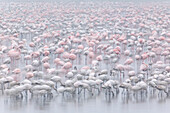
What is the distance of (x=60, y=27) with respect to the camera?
4122cm

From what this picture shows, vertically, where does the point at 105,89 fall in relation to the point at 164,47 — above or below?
below

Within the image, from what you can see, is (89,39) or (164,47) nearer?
(164,47)

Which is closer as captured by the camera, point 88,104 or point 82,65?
point 88,104

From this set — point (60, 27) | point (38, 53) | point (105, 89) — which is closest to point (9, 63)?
point (38, 53)

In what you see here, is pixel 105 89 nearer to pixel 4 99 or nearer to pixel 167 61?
pixel 4 99

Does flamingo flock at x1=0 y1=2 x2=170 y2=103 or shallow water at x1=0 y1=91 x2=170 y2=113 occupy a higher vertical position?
flamingo flock at x1=0 y1=2 x2=170 y2=103

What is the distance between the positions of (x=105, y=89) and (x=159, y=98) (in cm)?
244

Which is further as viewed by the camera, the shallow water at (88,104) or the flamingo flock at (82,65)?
the flamingo flock at (82,65)

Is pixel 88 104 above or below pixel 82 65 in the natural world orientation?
below

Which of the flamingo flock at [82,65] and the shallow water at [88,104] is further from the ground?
the flamingo flock at [82,65]

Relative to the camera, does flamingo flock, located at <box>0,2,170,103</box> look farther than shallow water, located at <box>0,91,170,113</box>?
Yes

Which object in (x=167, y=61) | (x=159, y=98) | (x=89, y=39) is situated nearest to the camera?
(x=159, y=98)

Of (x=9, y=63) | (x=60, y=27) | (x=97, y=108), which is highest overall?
(x=60, y=27)

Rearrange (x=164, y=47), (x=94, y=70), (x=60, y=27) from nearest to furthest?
(x=94, y=70) → (x=164, y=47) → (x=60, y=27)
